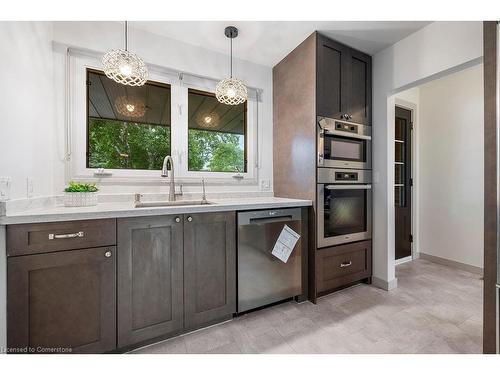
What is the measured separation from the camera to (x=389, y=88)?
2262 mm

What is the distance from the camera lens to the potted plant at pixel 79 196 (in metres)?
1.60

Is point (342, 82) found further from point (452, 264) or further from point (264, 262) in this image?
point (452, 264)

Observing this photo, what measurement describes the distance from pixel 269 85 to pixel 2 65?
2.25 metres

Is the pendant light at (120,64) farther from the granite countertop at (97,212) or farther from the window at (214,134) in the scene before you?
the granite countertop at (97,212)

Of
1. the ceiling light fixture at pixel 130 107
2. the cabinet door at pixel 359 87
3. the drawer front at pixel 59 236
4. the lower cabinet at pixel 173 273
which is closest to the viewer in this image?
the drawer front at pixel 59 236

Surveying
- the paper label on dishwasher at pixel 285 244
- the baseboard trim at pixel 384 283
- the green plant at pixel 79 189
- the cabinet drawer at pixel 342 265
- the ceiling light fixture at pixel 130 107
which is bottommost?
the baseboard trim at pixel 384 283

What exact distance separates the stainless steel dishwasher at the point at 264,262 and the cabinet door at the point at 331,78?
104 cm

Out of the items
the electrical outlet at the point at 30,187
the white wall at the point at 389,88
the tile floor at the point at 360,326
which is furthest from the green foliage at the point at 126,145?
the white wall at the point at 389,88

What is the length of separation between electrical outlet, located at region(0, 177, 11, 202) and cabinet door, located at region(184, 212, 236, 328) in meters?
0.98

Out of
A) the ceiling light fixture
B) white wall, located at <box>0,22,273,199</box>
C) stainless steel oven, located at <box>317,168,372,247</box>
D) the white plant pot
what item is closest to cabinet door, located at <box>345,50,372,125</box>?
stainless steel oven, located at <box>317,168,372,247</box>

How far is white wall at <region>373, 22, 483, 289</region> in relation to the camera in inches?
74.5

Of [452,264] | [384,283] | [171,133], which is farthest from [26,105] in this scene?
[452,264]

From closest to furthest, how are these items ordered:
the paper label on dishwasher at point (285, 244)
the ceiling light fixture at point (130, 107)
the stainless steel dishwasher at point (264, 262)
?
the stainless steel dishwasher at point (264, 262), the paper label on dishwasher at point (285, 244), the ceiling light fixture at point (130, 107)
